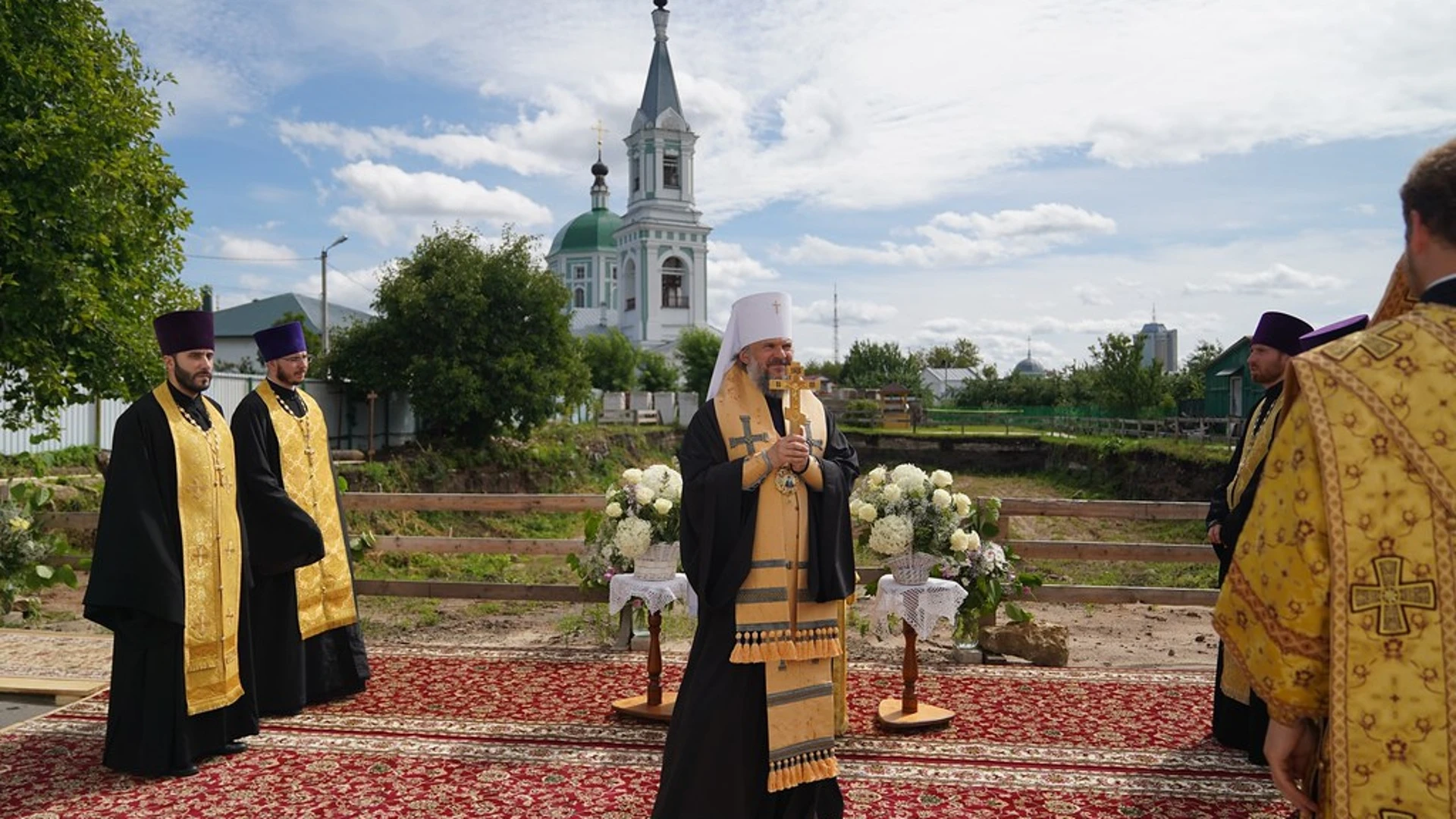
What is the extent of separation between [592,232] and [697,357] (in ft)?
92.2

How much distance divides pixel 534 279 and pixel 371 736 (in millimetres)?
23802

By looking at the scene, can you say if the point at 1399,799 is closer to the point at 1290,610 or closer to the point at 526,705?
the point at 1290,610

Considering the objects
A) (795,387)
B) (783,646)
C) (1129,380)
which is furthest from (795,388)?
(1129,380)

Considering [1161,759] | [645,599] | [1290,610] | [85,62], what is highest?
[85,62]

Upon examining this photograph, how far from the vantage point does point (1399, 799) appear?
2.15m

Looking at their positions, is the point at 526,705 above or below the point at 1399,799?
below

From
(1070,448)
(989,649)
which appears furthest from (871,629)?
(1070,448)

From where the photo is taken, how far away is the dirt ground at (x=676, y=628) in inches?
321

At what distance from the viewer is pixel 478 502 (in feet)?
29.6

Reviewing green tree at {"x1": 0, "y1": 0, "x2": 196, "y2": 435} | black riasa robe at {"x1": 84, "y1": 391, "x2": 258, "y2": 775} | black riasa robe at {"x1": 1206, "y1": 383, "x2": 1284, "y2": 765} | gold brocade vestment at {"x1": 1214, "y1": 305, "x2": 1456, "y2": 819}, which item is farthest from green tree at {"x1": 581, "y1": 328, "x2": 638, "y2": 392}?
gold brocade vestment at {"x1": 1214, "y1": 305, "x2": 1456, "y2": 819}

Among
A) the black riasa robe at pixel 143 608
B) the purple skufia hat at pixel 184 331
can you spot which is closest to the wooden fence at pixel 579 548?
the black riasa robe at pixel 143 608

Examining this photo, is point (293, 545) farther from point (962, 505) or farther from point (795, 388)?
point (962, 505)

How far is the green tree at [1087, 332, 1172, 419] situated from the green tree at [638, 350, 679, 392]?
22.9 m

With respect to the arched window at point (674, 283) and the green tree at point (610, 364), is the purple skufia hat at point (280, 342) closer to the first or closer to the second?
the green tree at point (610, 364)
